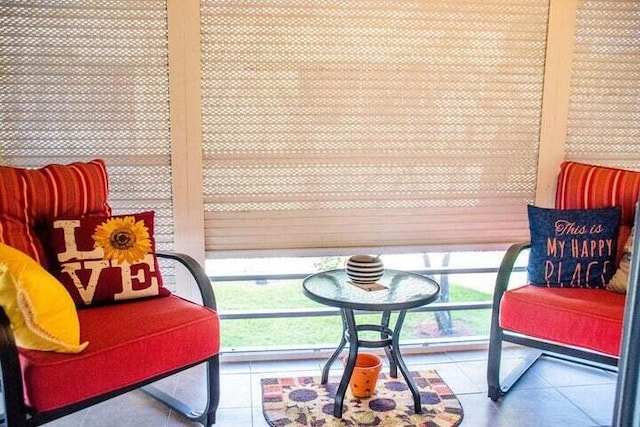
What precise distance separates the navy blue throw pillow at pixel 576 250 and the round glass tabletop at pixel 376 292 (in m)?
0.53

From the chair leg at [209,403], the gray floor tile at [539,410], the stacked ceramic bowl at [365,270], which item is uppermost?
the stacked ceramic bowl at [365,270]

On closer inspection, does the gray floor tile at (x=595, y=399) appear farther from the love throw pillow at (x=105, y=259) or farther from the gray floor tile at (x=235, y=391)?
the love throw pillow at (x=105, y=259)

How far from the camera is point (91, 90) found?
2.50m

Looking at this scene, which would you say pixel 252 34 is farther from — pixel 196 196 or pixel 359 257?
pixel 359 257

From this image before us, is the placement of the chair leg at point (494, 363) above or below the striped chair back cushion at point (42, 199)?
below

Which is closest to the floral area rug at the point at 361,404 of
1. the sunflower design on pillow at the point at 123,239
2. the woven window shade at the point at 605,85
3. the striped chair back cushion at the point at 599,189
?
the sunflower design on pillow at the point at 123,239

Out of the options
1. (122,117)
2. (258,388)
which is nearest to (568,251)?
(258,388)

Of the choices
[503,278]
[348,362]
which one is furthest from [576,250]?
[348,362]

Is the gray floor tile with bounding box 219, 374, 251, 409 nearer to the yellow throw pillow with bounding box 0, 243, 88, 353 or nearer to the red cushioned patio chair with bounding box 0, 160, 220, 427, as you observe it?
the red cushioned patio chair with bounding box 0, 160, 220, 427

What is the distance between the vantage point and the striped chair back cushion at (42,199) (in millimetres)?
2113

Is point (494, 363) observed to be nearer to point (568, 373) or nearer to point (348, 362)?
point (568, 373)

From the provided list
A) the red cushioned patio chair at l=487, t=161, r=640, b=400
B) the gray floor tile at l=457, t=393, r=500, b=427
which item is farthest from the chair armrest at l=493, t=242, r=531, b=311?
the gray floor tile at l=457, t=393, r=500, b=427

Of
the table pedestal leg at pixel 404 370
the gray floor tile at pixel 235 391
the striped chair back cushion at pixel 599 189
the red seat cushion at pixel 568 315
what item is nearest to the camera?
the red seat cushion at pixel 568 315

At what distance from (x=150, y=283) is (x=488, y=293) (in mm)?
2049
